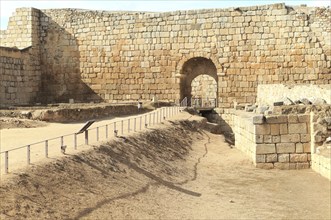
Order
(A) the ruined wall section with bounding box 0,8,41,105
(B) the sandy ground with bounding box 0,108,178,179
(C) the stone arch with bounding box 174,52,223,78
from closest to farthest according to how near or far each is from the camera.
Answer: (B) the sandy ground with bounding box 0,108,178,179, (A) the ruined wall section with bounding box 0,8,41,105, (C) the stone arch with bounding box 174,52,223,78

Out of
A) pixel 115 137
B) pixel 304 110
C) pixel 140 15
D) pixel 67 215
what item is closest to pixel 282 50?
pixel 140 15

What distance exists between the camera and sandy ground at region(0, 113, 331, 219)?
7.25 meters

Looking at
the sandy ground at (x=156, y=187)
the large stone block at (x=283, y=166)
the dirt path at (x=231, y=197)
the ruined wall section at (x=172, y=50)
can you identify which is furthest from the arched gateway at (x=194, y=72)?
the large stone block at (x=283, y=166)

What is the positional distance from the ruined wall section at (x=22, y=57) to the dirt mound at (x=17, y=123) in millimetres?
8513

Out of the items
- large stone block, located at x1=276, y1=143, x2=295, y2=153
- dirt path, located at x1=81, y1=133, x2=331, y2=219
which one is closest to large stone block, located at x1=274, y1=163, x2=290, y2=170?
dirt path, located at x1=81, y1=133, x2=331, y2=219

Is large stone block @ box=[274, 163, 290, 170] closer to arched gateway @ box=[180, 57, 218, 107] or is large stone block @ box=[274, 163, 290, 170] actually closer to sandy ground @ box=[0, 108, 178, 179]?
sandy ground @ box=[0, 108, 178, 179]

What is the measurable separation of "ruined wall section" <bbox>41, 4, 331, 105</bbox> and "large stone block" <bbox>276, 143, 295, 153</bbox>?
35.7 feet

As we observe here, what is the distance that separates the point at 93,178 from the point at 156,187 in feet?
5.62

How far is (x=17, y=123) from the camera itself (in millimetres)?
16141

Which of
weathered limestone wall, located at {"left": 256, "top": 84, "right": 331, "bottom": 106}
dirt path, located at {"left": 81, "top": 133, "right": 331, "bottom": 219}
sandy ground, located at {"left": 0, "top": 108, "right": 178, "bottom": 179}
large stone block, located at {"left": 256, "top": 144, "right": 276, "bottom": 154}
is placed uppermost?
weathered limestone wall, located at {"left": 256, "top": 84, "right": 331, "bottom": 106}

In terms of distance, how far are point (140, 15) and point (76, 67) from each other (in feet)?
15.7

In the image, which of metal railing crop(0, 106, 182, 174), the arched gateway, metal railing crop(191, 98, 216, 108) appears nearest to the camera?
metal railing crop(0, 106, 182, 174)

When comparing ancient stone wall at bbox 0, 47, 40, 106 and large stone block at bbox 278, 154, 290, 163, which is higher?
ancient stone wall at bbox 0, 47, 40, 106

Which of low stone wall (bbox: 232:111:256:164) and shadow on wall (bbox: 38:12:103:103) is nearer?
low stone wall (bbox: 232:111:256:164)
